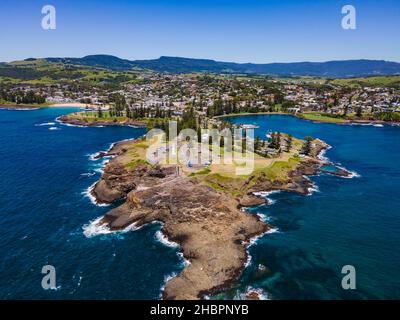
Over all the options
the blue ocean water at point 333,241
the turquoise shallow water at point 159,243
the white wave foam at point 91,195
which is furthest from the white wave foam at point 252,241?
the white wave foam at point 91,195

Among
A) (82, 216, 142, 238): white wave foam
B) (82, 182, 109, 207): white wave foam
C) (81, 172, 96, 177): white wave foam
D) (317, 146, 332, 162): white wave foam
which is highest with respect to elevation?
(317, 146, 332, 162): white wave foam

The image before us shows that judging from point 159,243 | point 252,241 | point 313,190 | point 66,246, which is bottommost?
point 159,243

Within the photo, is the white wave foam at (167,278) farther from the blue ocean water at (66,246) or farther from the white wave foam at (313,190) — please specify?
the white wave foam at (313,190)

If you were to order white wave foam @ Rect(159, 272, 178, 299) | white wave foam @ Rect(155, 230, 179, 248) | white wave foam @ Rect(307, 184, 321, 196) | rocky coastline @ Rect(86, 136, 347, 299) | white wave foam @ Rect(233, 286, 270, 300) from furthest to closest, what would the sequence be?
white wave foam @ Rect(307, 184, 321, 196) < white wave foam @ Rect(155, 230, 179, 248) < rocky coastline @ Rect(86, 136, 347, 299) < white wave foam @ Rect(159, 272, 178, 299) < white wave foam @ Rect(233, 286, 270, 300)

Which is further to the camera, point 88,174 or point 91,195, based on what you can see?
point 88,174

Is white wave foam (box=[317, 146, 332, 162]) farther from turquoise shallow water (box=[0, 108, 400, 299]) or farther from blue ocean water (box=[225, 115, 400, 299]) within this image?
blue ocean water (box=[225, 115, 400, 299])

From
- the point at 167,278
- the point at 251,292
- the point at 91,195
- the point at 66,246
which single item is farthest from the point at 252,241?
the point at 91,195

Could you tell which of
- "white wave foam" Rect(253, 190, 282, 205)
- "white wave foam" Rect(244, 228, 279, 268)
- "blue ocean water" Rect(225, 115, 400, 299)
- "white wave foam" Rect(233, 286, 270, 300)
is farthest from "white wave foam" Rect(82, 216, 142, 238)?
"white wave foam" Rect(253, 190, 282, 205)

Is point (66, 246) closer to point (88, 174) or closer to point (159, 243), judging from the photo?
point (159, 243)

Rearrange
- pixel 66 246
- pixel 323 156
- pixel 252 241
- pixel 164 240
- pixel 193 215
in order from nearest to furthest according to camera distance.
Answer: pixel 66 246 < pixel 252 241 < pixel 164 240 < pixel 193 215 < pixel 323 156
